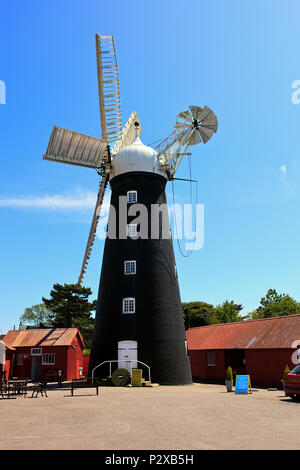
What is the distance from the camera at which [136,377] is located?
78.2ft

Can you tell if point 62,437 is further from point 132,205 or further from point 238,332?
point 238,332

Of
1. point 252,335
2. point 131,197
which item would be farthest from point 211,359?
point 131,197

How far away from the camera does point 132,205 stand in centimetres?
2784

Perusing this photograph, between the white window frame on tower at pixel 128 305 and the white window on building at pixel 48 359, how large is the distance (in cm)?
1168

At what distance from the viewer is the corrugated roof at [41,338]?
112 ft

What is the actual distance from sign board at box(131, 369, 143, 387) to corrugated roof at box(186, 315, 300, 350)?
8.42m

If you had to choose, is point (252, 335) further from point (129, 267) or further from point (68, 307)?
point (68, 307)

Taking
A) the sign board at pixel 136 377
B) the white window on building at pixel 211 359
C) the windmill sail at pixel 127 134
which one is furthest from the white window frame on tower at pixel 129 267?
the white window on building at pixel 211 359

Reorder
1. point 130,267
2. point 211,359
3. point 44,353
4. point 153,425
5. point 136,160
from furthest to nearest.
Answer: point 44,353, point 211,359, point 136,160, point 130,267, point 153,425

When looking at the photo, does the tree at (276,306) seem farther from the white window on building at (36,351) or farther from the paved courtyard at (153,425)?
the paved courtyard at (153,425)

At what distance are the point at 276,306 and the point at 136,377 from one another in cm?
4504

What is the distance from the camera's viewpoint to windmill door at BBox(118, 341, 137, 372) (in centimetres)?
2483

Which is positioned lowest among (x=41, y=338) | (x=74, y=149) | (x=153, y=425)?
(x=153, y=425)

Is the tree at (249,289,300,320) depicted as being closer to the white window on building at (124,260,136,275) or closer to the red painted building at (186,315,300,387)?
the red painted building at (186,315,300,387)
